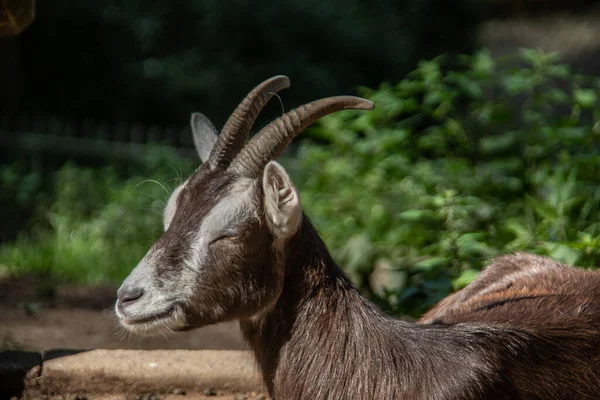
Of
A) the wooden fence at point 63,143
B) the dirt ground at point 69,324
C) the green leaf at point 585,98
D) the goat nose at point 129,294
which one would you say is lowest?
the wooden fence at point 63,143

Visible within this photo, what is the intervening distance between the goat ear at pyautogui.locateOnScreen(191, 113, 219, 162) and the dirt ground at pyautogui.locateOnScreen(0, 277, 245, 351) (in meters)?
1.47

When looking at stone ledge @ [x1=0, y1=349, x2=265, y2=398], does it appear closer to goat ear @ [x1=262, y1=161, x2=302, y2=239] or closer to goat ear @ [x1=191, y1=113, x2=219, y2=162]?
goat ear @ [x1=191, y1=113, x2=219, y2=162]

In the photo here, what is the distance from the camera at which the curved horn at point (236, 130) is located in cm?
350

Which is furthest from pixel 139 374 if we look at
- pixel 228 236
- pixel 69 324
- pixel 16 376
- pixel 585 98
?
pixel 585 98

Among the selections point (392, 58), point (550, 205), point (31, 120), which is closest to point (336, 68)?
point (392, 58)

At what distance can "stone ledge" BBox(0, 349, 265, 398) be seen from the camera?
14.6 feet

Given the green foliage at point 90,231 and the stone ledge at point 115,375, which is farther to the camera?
the green foliage at point 90,231

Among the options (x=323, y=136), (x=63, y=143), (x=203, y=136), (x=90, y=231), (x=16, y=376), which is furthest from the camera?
(x=63, y=143)

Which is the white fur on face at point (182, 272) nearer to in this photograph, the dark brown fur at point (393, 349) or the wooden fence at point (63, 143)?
the dark brown fur at point (393, 349)

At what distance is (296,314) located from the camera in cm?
340

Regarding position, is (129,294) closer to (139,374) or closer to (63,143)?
(139,374)

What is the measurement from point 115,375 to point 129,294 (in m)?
1.39

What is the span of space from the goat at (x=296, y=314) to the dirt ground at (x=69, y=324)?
1.80m

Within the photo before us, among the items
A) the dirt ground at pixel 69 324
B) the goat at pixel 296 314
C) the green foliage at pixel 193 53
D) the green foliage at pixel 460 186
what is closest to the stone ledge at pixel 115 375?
the dirt ground at pixel 69 324
